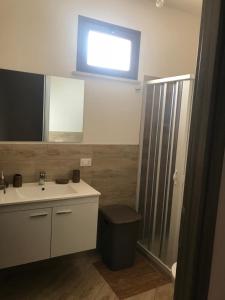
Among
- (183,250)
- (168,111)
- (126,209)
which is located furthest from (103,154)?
(183,250)

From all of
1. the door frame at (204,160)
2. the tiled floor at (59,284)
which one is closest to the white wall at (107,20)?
the tiled floor at (59,284)

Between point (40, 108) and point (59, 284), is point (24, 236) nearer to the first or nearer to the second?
point (59, 284)

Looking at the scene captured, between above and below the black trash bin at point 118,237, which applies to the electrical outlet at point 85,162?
above

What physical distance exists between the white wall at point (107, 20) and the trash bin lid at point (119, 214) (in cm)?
74

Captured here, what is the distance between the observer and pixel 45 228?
6.92ft

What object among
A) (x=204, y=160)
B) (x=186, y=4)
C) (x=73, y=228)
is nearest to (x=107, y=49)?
(x=186, y=4)

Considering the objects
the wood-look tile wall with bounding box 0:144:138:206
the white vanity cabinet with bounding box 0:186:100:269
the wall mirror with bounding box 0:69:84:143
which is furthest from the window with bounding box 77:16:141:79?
the white vanity cabinet with bounding box 0:186:100:269

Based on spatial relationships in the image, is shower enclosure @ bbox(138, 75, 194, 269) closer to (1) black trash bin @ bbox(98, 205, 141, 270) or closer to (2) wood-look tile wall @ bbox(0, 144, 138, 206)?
(2) wood-look tile wall @ bbox(0, 144, 138, 206)

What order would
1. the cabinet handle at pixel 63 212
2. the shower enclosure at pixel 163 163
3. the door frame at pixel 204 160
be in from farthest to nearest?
1. the shower enclosure at pixel 163 163
2. the cabinet handle at pixel 63 212
3. the door frame at pixel 204 160

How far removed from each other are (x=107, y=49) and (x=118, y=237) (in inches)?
77.6

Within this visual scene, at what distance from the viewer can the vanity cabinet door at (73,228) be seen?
2168 mm

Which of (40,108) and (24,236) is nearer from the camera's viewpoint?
(24,236)

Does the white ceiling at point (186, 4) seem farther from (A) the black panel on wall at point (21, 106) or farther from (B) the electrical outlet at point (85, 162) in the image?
(B) the electrical outlet at point (85, 162)

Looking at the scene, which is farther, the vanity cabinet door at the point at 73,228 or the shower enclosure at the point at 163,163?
the shower enclosure at the point at 163,163
